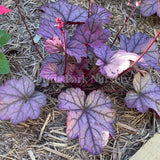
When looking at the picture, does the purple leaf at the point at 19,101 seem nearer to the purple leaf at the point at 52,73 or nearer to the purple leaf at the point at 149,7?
the purple leaf at the point at 52,73

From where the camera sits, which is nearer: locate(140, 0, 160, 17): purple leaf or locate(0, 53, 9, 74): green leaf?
locate(0, 53, 9, 74): green leaf

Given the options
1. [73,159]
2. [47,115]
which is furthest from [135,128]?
[47,115]

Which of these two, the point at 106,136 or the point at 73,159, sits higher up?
the point at 106,136

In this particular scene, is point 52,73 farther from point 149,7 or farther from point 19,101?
point 149,7

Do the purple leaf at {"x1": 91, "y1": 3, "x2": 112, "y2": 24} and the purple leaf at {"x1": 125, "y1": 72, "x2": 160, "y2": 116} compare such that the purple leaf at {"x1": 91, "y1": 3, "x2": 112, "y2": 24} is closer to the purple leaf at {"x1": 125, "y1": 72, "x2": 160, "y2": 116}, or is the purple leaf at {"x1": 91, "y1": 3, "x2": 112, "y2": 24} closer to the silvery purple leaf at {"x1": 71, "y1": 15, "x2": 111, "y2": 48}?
the silvery purple leaf at {"x1": 71, "y1": 15, "x2": 111, "y2": 48}

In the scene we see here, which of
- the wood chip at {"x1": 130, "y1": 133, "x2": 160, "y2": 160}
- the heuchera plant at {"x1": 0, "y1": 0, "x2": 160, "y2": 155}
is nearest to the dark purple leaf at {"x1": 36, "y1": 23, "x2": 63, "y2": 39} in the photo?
the heuchera plant at {"x1": 0, "y1": 0, "x2": 160, "y2": 155}

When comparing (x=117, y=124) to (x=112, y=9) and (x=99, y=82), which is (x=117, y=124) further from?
(x=112, y=9)

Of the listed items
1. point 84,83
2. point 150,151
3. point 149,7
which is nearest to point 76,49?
point 84,83
